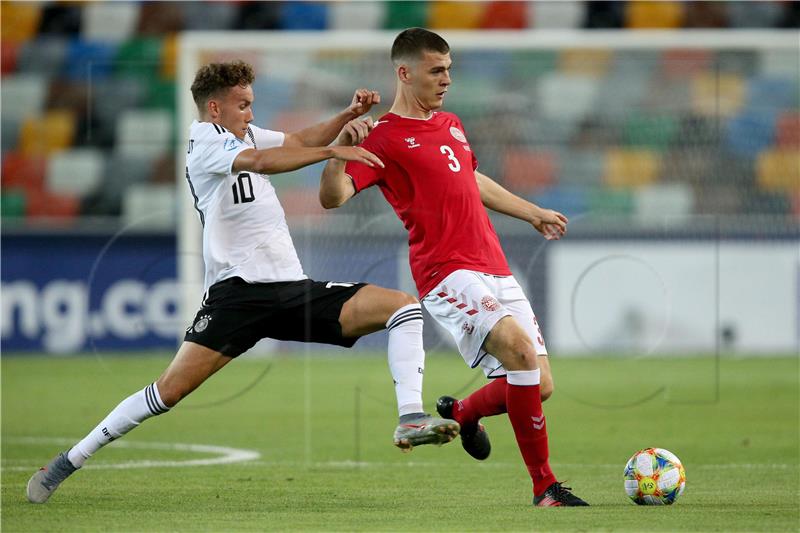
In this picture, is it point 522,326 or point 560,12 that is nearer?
point 522,326

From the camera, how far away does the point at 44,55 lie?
2314 centimetres

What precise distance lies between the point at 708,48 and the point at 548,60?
98.0 inches

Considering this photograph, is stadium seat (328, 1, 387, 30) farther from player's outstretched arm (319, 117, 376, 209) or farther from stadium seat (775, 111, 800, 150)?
player's outstretched arm (319, 117, 376, 209)

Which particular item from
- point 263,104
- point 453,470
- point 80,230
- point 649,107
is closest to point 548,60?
point 649,107

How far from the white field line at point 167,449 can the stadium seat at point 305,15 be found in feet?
44.3

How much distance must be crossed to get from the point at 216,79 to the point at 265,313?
1.24 m

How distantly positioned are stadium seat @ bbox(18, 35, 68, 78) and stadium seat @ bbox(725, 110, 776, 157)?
11.3 m

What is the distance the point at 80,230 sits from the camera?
18422 millimetres

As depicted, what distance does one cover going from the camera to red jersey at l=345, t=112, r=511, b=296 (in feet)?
22.4

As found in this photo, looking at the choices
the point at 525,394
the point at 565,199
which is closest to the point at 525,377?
the point at 525,394

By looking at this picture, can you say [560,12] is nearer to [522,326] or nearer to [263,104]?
[263,104]

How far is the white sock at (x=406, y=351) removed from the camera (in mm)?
6399

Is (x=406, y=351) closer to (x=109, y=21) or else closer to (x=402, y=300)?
(x=402, y=300)

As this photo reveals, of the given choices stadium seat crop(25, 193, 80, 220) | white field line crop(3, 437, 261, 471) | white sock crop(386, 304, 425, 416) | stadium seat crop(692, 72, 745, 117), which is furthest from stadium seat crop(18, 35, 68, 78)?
white sock crop(386, 304, 425, 416)
